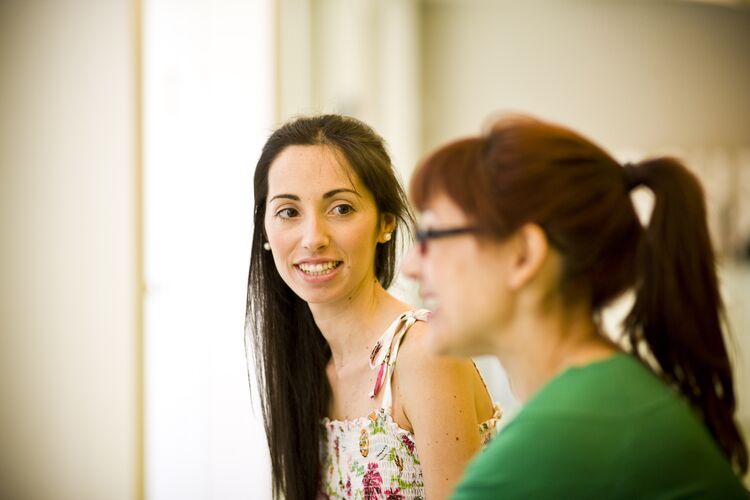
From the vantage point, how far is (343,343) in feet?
6.10

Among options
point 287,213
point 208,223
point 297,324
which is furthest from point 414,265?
point 208,223

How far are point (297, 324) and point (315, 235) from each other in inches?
14.5

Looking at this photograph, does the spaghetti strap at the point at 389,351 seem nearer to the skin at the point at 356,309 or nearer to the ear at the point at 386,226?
the skin at the point at 356,309

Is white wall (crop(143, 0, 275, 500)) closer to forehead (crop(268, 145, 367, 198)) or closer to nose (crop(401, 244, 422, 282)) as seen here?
forehead (crop(268, 145, 367, 198))

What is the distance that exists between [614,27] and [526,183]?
7651 mm

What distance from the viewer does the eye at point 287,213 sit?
5.82 ft

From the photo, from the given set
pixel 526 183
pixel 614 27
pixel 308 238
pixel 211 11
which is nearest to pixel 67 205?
pixel 308 238

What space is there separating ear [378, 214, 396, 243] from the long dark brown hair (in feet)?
0.04

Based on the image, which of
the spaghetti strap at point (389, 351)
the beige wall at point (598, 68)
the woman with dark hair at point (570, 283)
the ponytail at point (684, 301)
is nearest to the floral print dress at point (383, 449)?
the spaghetti strap at point (389, 351)

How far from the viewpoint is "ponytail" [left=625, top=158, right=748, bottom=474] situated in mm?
1128

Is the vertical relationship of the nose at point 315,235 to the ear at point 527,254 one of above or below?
above

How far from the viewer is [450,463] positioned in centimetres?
154

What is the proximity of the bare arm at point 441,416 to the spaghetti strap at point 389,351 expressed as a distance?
62 millimetres

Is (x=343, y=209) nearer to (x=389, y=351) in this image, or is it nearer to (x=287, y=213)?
(x=287, y=213)
